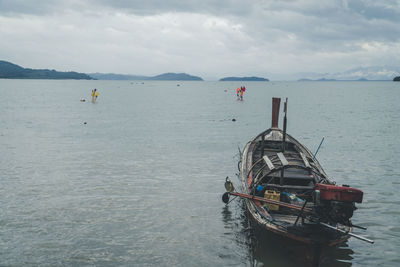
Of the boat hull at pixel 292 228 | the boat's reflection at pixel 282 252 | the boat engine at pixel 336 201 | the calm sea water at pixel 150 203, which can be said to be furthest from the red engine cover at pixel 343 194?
the calm sea water at pixel 150 203

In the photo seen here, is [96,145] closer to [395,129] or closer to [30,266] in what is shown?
[30,266]

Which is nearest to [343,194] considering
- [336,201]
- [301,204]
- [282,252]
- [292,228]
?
[336,201]

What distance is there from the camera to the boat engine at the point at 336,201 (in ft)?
34.0

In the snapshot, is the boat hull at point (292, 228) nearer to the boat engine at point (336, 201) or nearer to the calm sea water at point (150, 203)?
the boat engine at point (336, 201)

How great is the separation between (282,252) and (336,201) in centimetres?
331

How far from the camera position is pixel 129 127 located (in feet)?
148

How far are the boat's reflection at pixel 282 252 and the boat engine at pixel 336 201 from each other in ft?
3.91

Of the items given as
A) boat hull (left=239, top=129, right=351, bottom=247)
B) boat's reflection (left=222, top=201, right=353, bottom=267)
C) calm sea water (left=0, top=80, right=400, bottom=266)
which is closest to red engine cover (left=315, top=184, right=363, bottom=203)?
boat hull (left=239, top=129, right=351, bottom=247)

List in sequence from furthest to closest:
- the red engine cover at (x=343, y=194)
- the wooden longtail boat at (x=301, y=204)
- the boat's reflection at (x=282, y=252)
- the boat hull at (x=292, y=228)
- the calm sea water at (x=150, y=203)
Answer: the calm sea water at (x=150, y=203), the boat's reflection at (x=282, y=252), the boat hull at (x=292, y=228), the wooden longtail boat at (x=301, y=204), the red engine cover at (x=343, y=194)

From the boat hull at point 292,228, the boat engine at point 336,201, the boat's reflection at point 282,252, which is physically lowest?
the boat's reflection at point 282,252

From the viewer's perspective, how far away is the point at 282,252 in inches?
503

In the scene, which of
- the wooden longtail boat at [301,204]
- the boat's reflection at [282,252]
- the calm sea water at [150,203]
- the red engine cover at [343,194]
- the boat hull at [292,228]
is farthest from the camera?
the calm sea water at [150,203]

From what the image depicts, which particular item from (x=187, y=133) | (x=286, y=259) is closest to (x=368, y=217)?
(x=286, y=259)

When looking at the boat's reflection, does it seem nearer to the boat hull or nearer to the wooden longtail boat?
the boat hull
